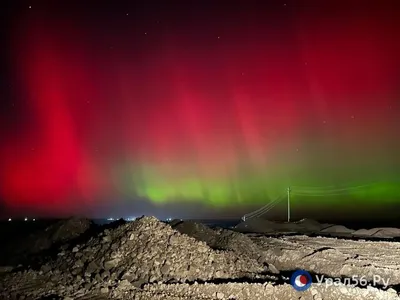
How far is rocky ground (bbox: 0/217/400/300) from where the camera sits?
990cm

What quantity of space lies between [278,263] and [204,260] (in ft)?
15.4

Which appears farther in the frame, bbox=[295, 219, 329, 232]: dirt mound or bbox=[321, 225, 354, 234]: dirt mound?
bbox=[295, 219, 329, 232]: dirt mound

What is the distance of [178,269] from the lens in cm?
1209

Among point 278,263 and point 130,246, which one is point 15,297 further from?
point 278,263

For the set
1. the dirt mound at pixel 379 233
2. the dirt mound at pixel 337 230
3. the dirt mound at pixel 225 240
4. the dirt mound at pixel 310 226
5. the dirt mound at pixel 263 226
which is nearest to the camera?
the dirt mound at pixel 225 240

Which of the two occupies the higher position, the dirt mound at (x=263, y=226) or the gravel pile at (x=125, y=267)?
the gravel pile at (x=125, y=267)

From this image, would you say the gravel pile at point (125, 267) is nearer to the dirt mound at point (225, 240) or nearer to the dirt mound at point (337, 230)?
the dirt mound at point (225, 240)

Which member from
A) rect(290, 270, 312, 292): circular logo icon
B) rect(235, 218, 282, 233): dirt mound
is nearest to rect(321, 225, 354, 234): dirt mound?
rect(235, 218, 282, 233): dirt mound

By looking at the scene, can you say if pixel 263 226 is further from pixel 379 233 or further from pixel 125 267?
pixel 125 267

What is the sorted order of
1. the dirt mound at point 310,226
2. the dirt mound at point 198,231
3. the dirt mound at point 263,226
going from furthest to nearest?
the dirt mound at point 263,226 < the dirt mound at point 310,226 < the dirt mound at point 198,231

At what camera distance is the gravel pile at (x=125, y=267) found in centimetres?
1115

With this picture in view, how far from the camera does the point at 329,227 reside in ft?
99.4

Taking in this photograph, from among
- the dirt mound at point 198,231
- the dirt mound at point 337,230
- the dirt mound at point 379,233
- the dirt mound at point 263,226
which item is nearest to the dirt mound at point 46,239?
the dirt mound at point 198,231

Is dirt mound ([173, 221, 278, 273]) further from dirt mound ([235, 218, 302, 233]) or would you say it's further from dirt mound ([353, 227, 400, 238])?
dirt mound ([353, 227, 400, 238])
